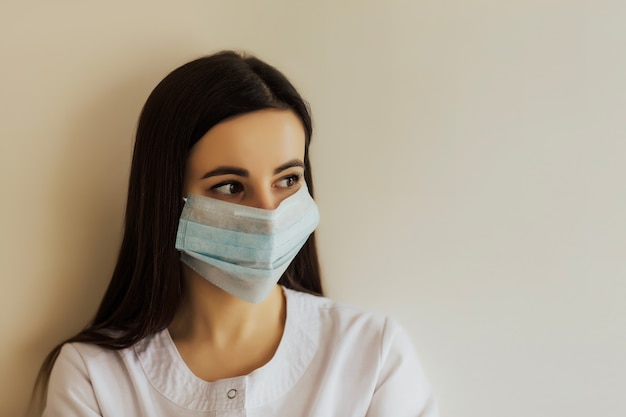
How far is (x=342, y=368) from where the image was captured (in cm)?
134

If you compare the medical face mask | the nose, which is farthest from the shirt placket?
the nose

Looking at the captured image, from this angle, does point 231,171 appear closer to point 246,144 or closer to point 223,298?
point 246,144

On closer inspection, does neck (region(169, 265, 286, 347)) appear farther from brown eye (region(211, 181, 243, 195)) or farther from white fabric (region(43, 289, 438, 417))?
brown eye (region(211, 181, 243, 195))

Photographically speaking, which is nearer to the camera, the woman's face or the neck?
the woman's face

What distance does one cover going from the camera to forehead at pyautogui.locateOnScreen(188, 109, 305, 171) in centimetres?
120

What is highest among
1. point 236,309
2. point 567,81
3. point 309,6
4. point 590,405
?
point 309,6

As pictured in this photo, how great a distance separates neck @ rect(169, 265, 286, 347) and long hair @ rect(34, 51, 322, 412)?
3 centimetres

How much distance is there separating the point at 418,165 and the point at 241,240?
1.57 ft

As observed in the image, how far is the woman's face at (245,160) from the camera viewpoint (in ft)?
3.95

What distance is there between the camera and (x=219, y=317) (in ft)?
4.37

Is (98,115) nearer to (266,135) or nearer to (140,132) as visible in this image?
(140,132)

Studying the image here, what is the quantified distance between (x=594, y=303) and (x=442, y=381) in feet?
1.26

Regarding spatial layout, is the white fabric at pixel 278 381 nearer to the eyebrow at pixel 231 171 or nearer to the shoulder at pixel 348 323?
the shoulder at pixel 348 323

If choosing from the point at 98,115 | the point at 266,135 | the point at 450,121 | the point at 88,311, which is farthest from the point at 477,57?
the point at 88,311
